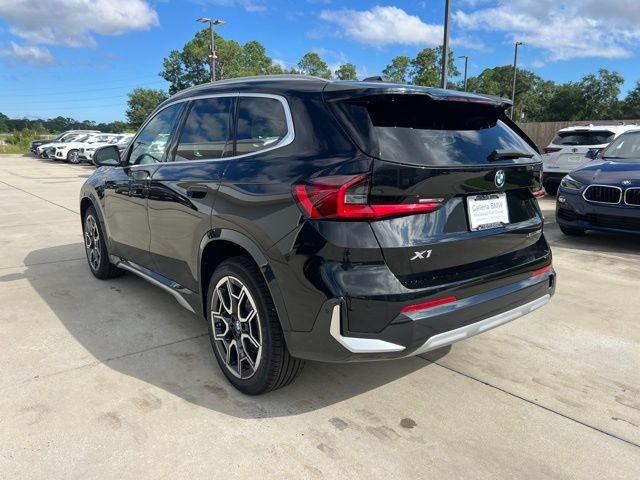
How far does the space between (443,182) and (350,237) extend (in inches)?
21.4

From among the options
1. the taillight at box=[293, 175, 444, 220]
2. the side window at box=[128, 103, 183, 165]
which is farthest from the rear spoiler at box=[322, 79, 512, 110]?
the side window at box=[128, 103, 183, 165]

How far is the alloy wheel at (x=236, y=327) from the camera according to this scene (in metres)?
2.77

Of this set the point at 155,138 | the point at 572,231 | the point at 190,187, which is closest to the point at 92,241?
the point at 155,138

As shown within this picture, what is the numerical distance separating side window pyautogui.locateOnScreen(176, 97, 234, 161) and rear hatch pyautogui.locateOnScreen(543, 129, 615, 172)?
1046cm

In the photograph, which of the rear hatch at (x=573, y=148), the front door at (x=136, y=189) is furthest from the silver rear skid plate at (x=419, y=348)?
the rear hatch at (x=573, y=148)

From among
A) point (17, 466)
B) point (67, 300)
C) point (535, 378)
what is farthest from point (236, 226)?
point (67, 300)

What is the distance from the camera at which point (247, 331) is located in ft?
9.27

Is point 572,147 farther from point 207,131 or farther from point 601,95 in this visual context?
point 601,95

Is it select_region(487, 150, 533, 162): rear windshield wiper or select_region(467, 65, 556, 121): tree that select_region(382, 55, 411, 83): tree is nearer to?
select_region(467, 65, 556, 121): tree

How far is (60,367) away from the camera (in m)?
3.25

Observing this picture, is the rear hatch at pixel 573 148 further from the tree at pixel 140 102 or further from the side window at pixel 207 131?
the tree at pixel 140 102

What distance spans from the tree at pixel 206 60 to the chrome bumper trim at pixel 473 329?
7253 cm

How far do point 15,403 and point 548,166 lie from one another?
1206cm

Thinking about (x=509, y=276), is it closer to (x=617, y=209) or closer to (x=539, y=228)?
(x=539, y=228)
